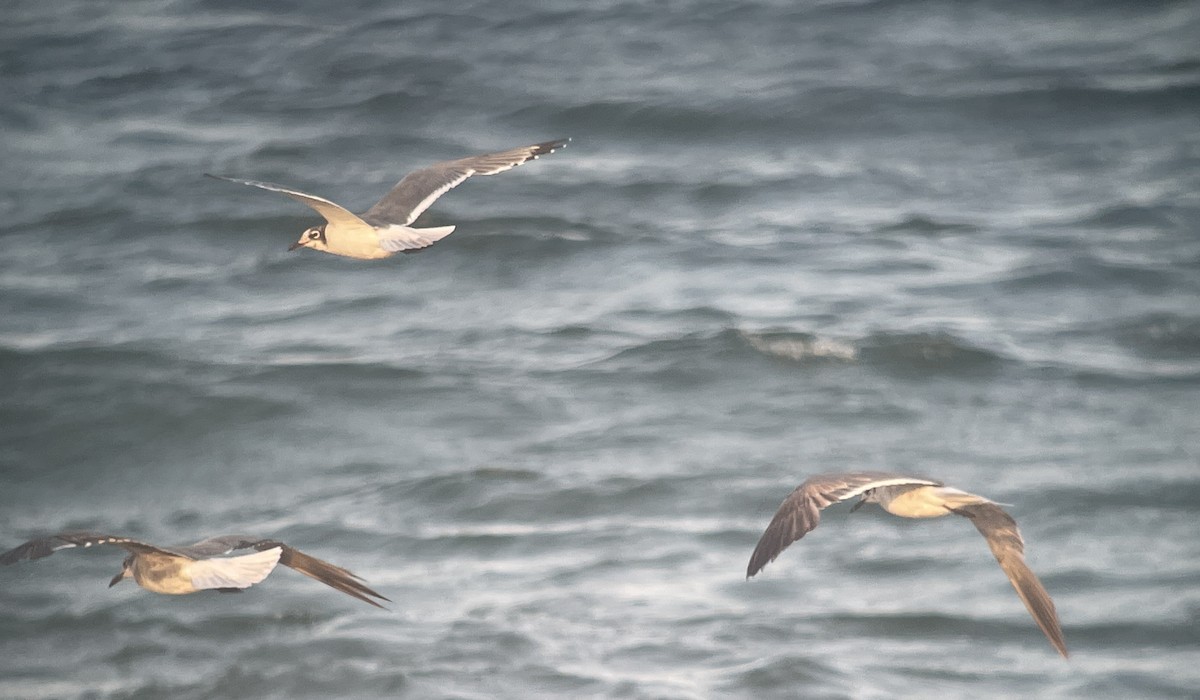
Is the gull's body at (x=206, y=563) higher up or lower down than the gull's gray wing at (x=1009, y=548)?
higher up

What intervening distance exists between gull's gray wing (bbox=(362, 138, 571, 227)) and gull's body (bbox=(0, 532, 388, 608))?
195 centimetres

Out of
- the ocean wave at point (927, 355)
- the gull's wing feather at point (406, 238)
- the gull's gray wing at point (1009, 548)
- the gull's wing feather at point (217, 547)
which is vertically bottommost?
the ocean wave at point (927, 355)

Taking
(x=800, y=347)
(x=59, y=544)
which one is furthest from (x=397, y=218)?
(x=800, y=347)

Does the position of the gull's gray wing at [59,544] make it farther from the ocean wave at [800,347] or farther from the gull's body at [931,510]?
the ocean wave at [800,347]

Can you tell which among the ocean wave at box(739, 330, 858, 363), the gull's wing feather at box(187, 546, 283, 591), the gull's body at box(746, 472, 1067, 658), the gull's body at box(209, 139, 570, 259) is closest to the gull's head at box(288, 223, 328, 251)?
the gull's body at box(209, 139, 570, 259)

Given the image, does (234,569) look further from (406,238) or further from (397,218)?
(397,218)

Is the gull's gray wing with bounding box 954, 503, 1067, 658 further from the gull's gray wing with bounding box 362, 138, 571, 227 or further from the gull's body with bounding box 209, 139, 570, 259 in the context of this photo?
the gull's gray wing with bounding box 362, 138, 571, 227

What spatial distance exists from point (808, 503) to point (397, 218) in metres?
2.60

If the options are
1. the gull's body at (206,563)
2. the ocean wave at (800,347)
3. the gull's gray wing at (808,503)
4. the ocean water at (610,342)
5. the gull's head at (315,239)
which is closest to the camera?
the gull's body at (206,563)

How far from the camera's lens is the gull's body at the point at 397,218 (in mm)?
7125

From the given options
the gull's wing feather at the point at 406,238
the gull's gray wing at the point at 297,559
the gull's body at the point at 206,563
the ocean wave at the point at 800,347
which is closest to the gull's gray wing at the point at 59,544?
the gull's body at the point at 206,563

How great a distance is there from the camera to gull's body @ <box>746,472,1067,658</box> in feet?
19.6

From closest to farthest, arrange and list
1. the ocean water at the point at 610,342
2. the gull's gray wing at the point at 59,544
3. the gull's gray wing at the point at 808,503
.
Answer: the gull's gray wing at the point at 59,544 → the gull's gray wing at the point at 808,503 → the ocean water at the point at 610,342

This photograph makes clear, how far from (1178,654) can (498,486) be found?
395 centimetres
